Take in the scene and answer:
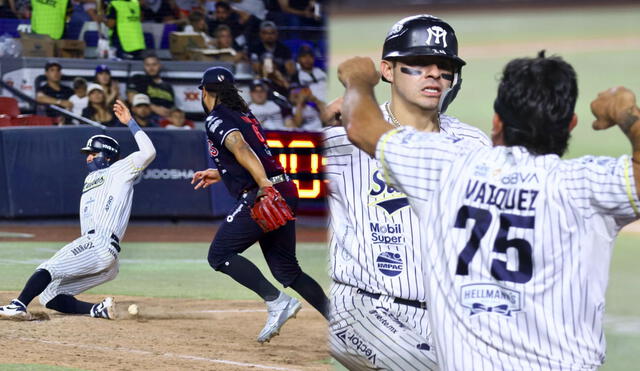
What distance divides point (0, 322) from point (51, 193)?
1.05m

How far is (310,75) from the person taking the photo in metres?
10.0

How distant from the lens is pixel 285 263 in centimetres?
497

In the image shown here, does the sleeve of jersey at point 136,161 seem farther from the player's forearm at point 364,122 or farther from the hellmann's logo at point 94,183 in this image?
the player's forearm at point 364,122

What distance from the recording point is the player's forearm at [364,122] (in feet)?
6.42

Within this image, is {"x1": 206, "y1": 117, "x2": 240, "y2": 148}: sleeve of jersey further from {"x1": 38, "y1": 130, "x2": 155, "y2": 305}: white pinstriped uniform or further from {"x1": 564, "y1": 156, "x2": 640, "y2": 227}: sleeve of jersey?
{"x1": 564, "y1": 156, "x2": 640, "y2": 227}: sleeve of jersey

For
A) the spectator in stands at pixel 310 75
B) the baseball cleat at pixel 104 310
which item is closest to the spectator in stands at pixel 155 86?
the baseball cleat at pixel 104 310

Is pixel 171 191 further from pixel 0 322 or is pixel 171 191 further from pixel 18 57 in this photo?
pixel 0 322

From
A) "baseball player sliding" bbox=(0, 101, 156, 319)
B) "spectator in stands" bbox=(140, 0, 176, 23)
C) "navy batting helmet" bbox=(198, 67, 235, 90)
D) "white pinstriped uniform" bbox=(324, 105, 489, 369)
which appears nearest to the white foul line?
"baseball player sliding" bbox=(0, 101, 156, 319)

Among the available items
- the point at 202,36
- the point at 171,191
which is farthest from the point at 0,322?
the point at 202,36

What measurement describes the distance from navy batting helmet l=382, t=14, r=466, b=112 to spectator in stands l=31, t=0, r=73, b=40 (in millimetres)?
4524

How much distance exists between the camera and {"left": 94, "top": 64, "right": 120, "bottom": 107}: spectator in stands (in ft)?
20.9

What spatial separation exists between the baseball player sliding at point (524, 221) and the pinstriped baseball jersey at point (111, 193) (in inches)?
133

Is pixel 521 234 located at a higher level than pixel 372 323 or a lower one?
higher

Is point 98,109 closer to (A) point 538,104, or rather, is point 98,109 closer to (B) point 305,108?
(B) point 305,108
